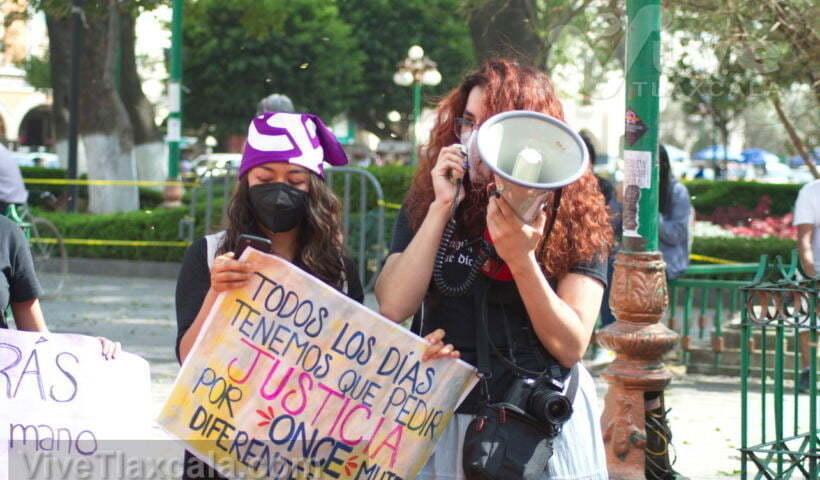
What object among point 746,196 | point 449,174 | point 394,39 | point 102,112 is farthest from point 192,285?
point 394,39

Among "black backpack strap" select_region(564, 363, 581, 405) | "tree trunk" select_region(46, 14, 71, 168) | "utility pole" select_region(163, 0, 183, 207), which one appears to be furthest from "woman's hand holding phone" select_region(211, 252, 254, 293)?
"tree trunk" select_region(46, 14, 71, 168)

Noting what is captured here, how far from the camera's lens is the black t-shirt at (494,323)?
2727 millimetres

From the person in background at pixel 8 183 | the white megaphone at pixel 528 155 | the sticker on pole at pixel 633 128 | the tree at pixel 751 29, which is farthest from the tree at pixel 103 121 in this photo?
the white megaphone at pixel 528 155

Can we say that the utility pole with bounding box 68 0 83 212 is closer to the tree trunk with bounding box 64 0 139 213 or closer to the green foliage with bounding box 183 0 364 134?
the tree trunk with bounding box 64 0 139 213

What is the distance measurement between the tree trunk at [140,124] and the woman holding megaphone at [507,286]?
21.5m

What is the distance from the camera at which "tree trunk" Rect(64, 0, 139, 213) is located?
64.9 feet

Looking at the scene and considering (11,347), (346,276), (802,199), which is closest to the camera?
(346,276)

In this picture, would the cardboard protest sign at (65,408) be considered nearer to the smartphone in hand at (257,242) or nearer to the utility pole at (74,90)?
the smartphone in hand at (257,242)

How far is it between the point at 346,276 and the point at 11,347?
3.18 ft

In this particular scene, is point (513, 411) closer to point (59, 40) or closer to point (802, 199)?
point (802, 199)

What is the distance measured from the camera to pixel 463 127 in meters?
2.79

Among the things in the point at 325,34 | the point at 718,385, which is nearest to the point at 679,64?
the point at 718,385

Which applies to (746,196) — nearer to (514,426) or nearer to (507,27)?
(507,27)

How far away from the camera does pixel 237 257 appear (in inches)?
111
